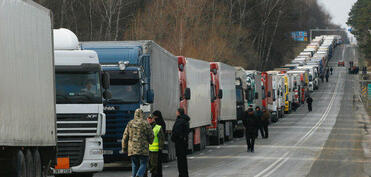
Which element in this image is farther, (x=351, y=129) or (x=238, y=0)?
(x=238, y=0)

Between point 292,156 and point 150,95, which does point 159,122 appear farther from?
point 292,156

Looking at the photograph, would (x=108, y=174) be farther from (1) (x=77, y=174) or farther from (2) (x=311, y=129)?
(2) (x=311, y=129)

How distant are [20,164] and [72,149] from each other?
19.7 ft

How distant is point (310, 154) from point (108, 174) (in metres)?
9.90

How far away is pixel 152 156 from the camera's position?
18.6 metres

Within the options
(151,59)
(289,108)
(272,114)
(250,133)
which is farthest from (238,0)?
(151,59)

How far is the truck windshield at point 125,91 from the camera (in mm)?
22219

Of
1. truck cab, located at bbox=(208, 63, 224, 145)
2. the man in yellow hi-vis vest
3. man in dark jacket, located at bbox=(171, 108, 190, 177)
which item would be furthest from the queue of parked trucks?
man in dark jacket, located at bbox=(171, 108, 190, 177)

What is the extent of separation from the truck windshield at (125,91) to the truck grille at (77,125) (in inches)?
134

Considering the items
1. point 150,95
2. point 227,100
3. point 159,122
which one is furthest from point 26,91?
point 227,100

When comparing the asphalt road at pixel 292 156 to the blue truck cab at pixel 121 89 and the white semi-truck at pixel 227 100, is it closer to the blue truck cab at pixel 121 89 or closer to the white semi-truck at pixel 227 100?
the blue truck cab at pixel 121 89

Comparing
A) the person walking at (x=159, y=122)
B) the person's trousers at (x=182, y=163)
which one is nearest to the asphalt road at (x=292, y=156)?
the person's trousers at (x=182, y=163)

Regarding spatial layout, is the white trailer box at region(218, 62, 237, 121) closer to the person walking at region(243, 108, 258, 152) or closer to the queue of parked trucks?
the queue of parked trucks

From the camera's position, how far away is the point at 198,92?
3186 cm
